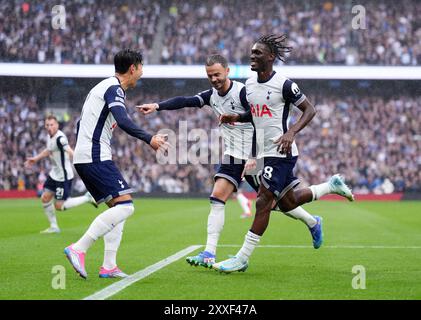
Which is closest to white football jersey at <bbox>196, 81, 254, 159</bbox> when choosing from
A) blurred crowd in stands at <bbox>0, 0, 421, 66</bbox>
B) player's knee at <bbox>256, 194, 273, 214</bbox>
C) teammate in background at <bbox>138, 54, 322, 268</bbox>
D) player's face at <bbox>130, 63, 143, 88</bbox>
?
teammate in background at <bbox>138, 54, 322, 268</bbox>

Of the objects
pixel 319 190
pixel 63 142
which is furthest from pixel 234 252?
pixel 63 142

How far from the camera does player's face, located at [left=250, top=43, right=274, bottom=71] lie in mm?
8867

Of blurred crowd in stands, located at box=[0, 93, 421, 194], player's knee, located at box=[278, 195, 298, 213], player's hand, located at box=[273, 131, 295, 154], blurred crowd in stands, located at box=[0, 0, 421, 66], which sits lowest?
blurred crowd in stands, located at box=[0, 93, 421, 194]

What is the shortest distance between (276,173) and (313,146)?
2830cm

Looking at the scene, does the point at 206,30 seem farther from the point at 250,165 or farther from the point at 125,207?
the point at 125,207

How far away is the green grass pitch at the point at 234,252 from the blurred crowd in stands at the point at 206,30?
741 inches

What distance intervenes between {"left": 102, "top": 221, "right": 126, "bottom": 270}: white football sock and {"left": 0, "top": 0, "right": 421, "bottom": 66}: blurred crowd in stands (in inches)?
1110

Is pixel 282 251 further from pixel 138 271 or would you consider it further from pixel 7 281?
pixel 7 281

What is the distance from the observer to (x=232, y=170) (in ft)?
31.6

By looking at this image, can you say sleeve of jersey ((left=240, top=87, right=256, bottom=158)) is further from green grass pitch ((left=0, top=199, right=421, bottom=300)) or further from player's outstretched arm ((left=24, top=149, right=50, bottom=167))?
player's outstretched arm ((left=24, top=149, right=50, bottom=167))

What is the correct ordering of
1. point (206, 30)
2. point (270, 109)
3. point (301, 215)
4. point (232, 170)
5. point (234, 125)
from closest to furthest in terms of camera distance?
point (270, 109) < point (232, 170) < point (234, 125) < point (301, 215) < point (206, 30)

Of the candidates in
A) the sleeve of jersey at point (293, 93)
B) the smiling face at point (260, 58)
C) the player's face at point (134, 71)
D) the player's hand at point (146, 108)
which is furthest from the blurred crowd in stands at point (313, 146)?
the player's face at point (134, 71)
